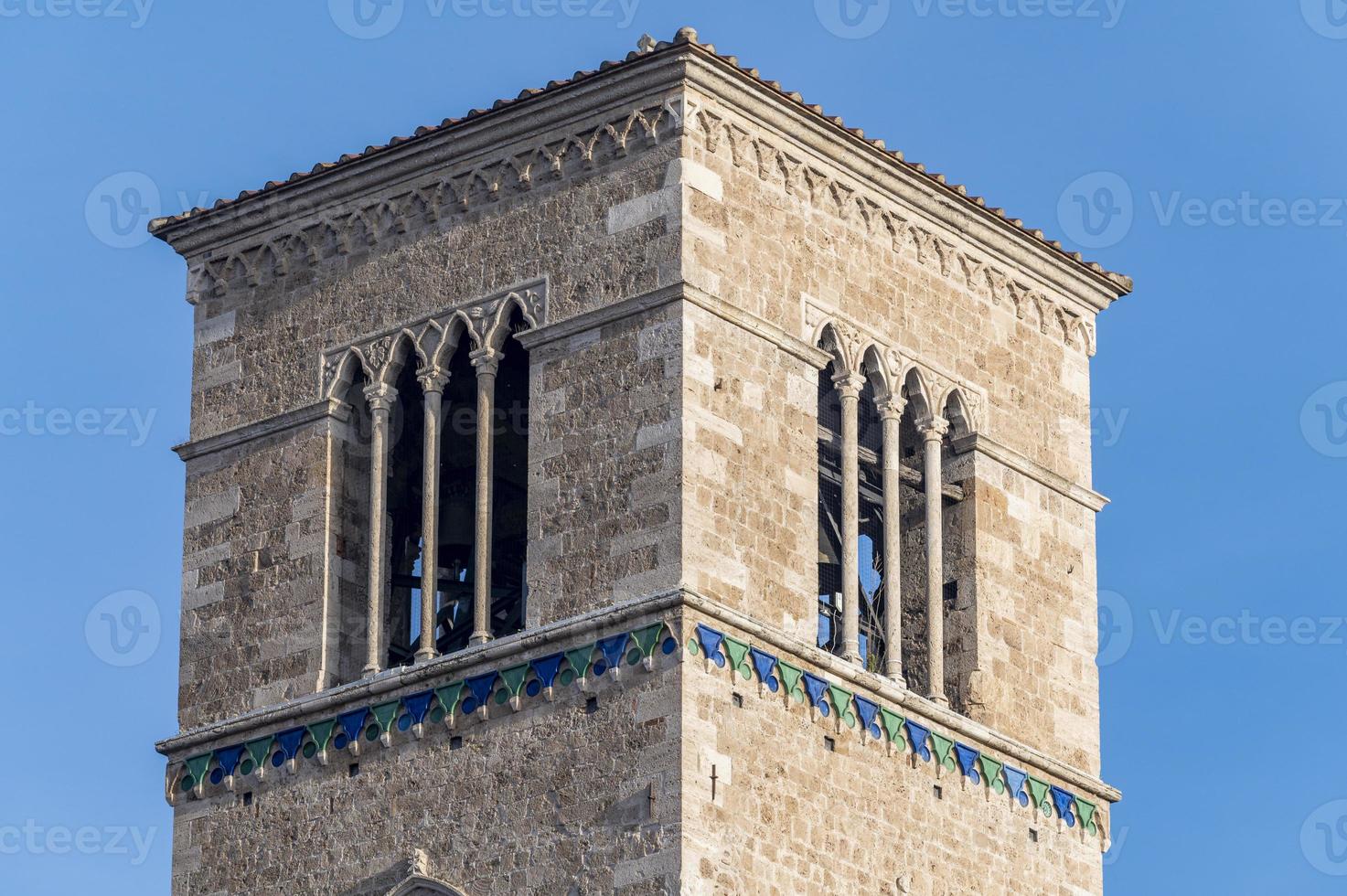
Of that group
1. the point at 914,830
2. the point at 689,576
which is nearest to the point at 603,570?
the point at 689,576

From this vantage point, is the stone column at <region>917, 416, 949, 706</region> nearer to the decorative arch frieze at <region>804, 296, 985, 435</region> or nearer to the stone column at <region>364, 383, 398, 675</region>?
the decorative arch frieze at <region>804, 296, 985, 435</region>

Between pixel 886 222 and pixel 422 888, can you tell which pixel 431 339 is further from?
pixel 422 888

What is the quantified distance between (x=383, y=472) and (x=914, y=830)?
18.5 feet

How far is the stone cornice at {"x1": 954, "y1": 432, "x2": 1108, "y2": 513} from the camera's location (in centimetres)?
4466

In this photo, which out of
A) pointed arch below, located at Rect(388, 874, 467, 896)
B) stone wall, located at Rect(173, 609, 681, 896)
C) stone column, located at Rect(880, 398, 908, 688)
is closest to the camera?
stone wall, located at Rect(173, 609, 681, 896)

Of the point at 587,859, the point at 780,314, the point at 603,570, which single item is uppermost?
the point at 780,314

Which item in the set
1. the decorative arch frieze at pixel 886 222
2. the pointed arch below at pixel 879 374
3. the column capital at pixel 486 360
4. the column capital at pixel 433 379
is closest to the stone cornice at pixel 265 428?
the column capital at pixel 433 379

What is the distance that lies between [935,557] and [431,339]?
4864mm

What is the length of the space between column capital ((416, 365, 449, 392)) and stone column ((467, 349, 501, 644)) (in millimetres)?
492

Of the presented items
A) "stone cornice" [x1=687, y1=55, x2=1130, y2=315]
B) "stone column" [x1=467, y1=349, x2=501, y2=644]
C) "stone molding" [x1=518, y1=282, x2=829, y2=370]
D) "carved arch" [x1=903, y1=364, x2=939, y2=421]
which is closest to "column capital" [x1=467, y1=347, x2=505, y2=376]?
"stone column" [x1=467, y1=349, x2=501, y2=644]

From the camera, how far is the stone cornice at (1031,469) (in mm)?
44656

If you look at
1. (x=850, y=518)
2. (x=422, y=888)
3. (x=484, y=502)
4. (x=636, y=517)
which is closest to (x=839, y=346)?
(x=850, y=518)

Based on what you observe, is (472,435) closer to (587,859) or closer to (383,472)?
(383,472)

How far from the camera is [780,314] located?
1690 inches
